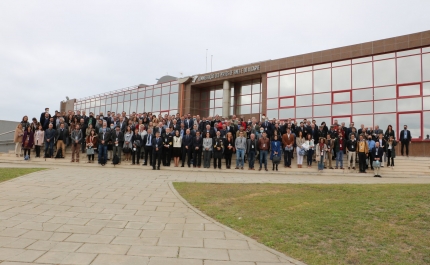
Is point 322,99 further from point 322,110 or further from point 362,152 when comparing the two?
point 362,152

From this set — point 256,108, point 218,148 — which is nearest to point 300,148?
point 218,148

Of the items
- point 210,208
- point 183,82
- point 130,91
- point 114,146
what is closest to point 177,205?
point 210,208

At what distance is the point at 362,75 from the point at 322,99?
3289 mm

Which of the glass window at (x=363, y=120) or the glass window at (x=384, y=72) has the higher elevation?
the glass window at (x=384, y=72)

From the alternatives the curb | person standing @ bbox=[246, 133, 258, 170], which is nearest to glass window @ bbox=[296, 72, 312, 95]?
person standing @ bbox=[246, 133, 258, 170]

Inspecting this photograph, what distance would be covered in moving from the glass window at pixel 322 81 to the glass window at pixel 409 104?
16.8ft

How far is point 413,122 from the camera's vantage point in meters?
20.0

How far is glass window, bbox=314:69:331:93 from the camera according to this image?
24.2 metres

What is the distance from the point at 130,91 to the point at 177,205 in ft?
111

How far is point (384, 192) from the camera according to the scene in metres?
7.56

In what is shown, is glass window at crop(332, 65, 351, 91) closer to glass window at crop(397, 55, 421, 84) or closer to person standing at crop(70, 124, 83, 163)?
glass window at crop(397, 55, 421, 84)

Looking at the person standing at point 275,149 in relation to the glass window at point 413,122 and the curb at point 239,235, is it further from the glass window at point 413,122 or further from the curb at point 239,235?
the glass window at point 413,122

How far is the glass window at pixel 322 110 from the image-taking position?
23922 mm

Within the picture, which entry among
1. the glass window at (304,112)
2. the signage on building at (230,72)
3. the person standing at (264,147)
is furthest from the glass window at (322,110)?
the person standing at (264,147)
